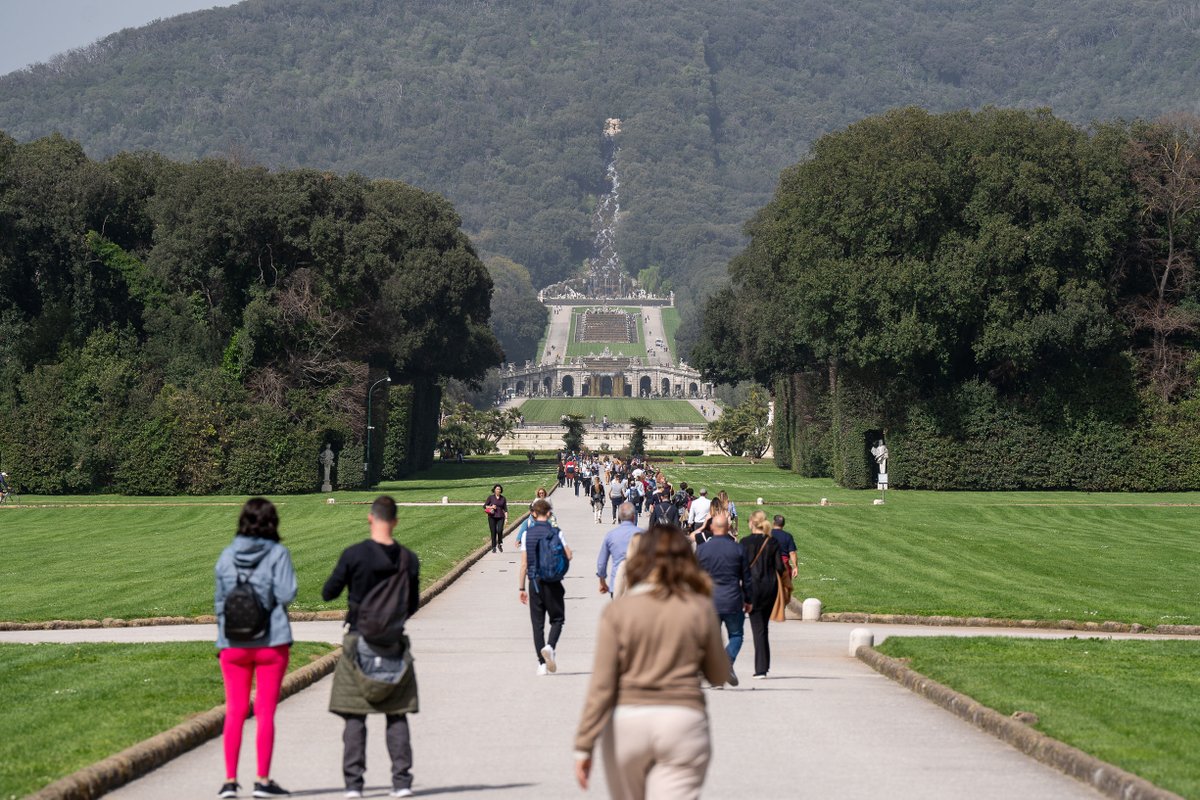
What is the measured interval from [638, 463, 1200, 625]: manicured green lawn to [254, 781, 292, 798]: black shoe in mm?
16663

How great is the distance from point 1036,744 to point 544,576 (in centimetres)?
723

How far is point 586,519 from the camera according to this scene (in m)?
58.9

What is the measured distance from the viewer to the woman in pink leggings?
14.0 metres

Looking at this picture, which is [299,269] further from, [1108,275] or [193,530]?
[1108,275]

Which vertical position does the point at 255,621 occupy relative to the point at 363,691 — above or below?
above

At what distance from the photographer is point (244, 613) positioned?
1395 centimetres

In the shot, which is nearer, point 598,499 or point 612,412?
point 598,499

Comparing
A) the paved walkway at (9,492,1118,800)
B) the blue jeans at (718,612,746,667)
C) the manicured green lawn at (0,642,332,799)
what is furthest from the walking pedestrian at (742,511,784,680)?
the manicured green lawn at (0,642,332,799)

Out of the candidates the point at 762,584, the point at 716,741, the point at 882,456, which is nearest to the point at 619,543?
the point at 762,584

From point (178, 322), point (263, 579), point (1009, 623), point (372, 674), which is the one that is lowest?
point (1009, 623)

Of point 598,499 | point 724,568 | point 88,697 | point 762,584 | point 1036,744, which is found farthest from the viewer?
point 598,499

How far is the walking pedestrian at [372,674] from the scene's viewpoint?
13.9m

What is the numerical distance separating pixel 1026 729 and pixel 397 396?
235 ft

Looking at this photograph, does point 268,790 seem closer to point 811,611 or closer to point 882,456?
point 811,611
